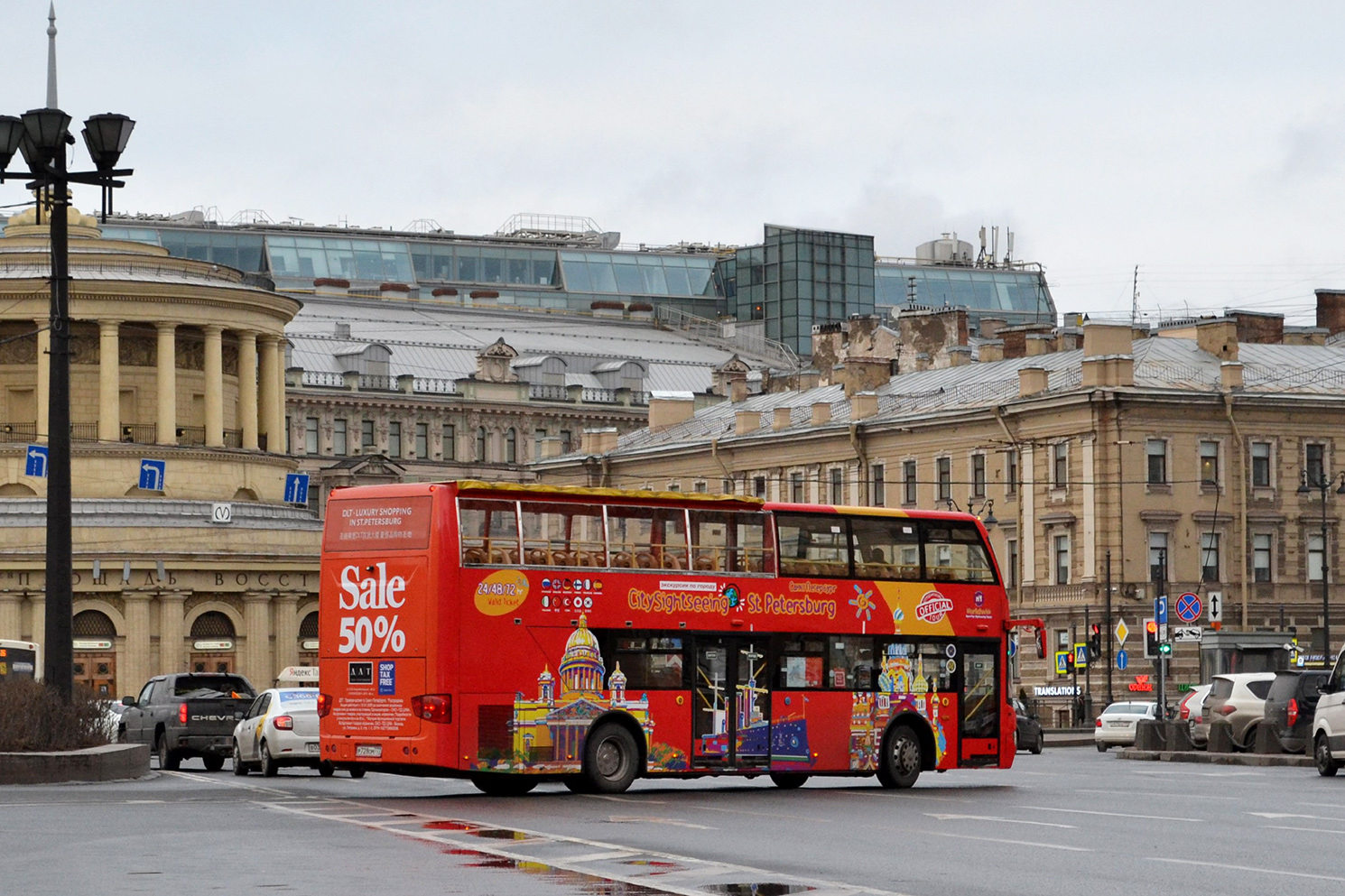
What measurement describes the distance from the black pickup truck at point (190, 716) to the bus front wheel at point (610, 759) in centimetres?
1521

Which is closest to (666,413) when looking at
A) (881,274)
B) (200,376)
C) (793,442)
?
Result: (793,442)

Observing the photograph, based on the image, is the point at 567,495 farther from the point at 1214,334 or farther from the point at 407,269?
the point at 407,269

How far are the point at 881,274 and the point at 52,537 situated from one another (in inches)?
4916

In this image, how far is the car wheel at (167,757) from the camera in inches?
1795

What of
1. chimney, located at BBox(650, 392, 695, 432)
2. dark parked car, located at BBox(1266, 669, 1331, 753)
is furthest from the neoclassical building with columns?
dark parked car, located at BBox(1266, 669, 1331, 753)

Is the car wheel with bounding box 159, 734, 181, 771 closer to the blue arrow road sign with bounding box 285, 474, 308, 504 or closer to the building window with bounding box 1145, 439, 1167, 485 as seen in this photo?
the building window with bounding box 1145, 439, 1167, 485

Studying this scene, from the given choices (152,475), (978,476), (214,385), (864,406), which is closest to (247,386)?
(214,385)

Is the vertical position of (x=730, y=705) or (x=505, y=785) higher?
(x=730, y=705)

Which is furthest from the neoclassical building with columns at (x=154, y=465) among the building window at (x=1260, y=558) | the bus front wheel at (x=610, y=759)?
the bus front wheel at (x=610, y=759)

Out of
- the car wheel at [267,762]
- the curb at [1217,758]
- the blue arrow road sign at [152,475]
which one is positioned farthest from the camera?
the blue arrow road sign at [152,475]

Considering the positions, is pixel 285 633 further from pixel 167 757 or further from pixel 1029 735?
pixel 167 757

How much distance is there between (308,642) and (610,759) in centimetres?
5837

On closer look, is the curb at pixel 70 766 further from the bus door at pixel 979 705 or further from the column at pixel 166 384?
the column at pixel 166 384

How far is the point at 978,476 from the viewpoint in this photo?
3337 inches
